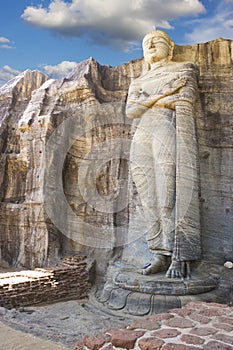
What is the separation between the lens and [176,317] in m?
2.91

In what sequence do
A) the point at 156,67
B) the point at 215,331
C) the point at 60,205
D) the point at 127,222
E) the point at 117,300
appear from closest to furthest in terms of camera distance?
1. the point at 215,331
2. the point at 117,300
3. the point at 156,67
4. the point at 127,222
5. the point at 60,205

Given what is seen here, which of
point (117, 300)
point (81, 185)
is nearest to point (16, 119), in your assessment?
point (81, 185)

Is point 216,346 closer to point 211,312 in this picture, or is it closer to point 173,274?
point 211,312

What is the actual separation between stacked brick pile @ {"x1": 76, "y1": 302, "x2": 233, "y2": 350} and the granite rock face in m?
3.28

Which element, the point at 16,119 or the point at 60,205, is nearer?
the point at 60,205

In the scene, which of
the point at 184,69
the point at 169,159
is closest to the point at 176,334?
the point at 169,159

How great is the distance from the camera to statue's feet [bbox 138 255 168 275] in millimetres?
5383

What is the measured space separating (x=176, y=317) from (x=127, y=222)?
14.1ft

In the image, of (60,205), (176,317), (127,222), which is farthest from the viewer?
(60,205)

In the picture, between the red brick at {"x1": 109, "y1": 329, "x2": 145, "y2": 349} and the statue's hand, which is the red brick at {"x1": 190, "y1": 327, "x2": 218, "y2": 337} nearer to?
the red brick at {"x1": 109, "y1": 329, "x2": 145, "y2": 349}

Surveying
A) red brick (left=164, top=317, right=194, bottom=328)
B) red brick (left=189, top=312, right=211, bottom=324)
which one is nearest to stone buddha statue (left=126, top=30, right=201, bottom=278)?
red brick (left=189, top=312, right=211, bottom=324)

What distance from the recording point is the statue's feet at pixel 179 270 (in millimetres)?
5156

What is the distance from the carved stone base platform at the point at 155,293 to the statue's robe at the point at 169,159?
44 cm

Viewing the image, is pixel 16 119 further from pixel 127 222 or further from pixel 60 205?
pixel 127 222
